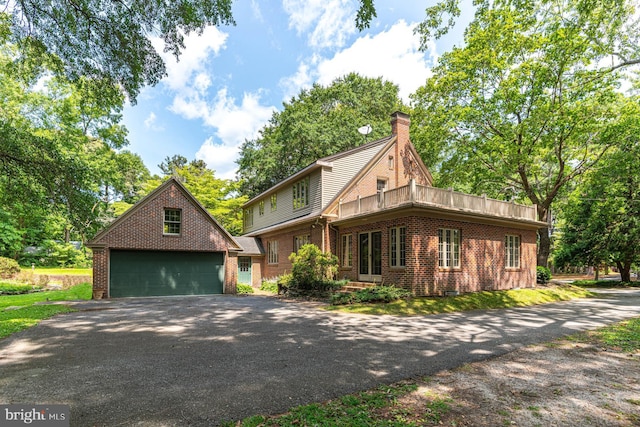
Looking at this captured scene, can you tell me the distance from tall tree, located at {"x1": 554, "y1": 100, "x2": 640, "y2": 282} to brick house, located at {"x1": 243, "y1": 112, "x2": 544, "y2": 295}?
295 inches

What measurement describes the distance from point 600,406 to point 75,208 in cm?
1111

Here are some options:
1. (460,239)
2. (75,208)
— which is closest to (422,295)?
(460,239)

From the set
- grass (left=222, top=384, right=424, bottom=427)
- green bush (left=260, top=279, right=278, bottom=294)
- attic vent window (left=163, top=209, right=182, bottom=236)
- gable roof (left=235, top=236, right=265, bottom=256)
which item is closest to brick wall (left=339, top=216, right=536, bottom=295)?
green bush (left=260, top=279, right=278, bottom=294)

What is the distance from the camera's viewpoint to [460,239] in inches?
591

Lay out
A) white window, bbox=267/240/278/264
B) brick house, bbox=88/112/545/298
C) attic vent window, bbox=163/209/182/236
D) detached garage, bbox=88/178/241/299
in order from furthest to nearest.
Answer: white window, bbox=267/240/278/264, attic vent window, bbox=163/209/182/236, detached garage, bbox=88/178/241/299, brick house, bbox=88/112/545/298

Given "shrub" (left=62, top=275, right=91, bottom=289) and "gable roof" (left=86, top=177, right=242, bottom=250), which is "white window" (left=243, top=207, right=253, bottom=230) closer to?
"gable roof" (left=86, top=177, right=242, bottom=250)

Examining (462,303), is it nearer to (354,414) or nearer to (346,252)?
(346,252)

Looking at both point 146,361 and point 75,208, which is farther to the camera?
point 75,208

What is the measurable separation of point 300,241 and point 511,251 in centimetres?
1125

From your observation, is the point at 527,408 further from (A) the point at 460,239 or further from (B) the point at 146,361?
(A) the point at 460,239

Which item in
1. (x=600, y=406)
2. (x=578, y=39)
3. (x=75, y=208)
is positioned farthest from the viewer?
(x=578, y=39)

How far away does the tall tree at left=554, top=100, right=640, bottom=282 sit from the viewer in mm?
20562

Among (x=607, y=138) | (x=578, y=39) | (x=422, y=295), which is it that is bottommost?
(x=422, y=295)

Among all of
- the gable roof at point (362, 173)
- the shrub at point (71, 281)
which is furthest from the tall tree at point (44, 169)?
the shrub at point (71, 281)
